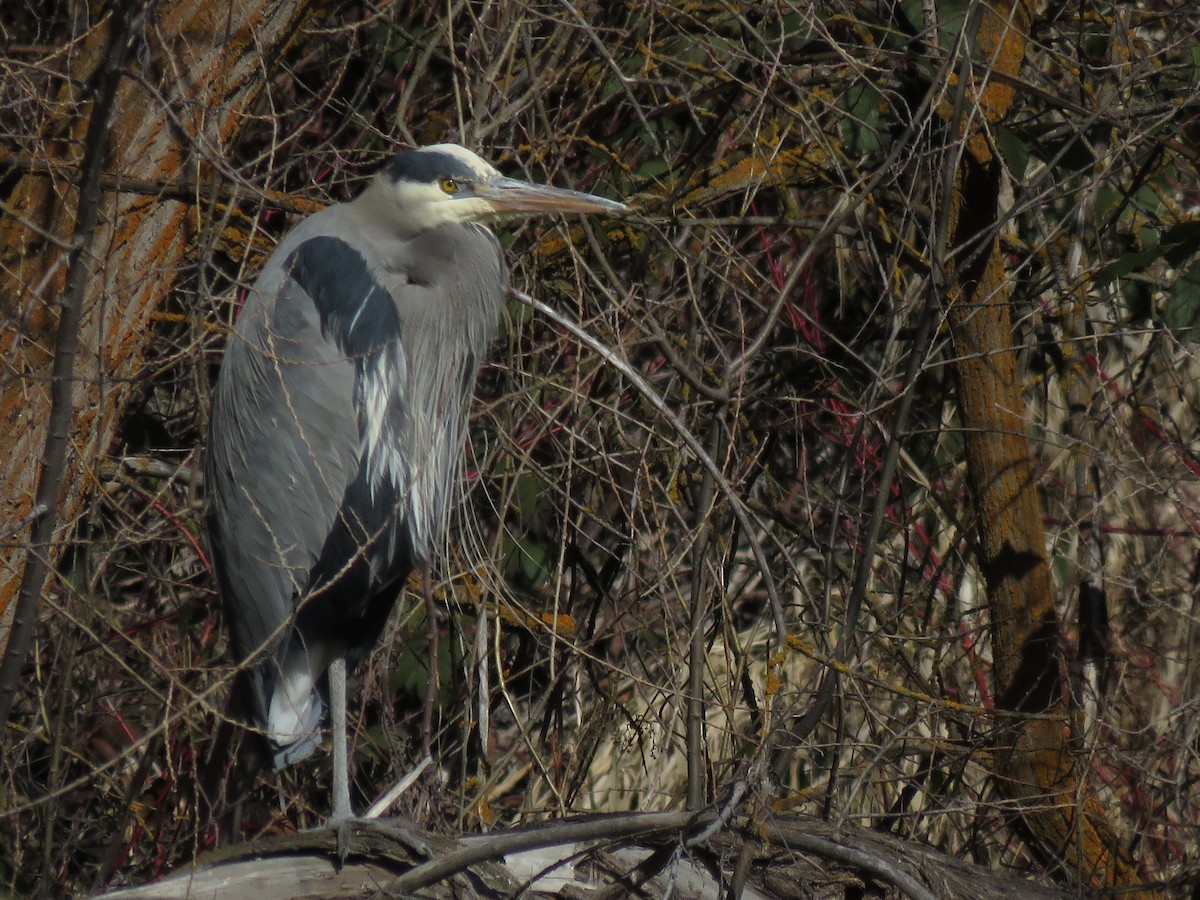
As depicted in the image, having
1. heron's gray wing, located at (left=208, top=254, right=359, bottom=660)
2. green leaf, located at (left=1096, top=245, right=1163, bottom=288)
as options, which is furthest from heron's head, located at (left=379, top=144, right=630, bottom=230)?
green leaf, located at (left=1096, top=245, right=1163, bottom=288)

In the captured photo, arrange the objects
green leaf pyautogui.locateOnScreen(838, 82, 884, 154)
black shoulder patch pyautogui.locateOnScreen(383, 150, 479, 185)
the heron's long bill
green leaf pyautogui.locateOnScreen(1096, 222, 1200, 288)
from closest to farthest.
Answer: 1. green leaf pyautogui.locateOnScreen(1096, 222, 1200, 288)
2. the heron's long bill
3. black shoulder patch pyautogui.locateOnScreen(383, 150, 479, 185)
4. green leaf pyautogui.locateOnScreen(838, 82, 884, 154)

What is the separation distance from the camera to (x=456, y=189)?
9.73 ft

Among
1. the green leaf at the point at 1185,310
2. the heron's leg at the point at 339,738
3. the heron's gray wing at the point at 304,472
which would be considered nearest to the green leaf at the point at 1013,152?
the green leaf at the point at 1185,310

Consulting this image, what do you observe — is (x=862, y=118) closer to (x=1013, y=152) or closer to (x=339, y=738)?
(x=1013, y=152)

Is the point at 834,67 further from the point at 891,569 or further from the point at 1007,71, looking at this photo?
the point at 891,569

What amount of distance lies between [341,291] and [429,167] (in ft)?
1.09

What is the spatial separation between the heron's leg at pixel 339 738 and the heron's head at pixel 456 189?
41.2 inches

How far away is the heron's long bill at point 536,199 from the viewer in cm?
281

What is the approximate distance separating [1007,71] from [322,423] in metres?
1.77

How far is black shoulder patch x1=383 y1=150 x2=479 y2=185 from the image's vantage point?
2916 millimetres

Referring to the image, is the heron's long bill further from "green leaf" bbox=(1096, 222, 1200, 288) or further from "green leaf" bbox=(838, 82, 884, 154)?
"green leaf" bbox=(1096, 222, 1200, 288)

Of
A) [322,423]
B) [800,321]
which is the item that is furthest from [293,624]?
[800,321]

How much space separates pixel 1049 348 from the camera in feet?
12.1

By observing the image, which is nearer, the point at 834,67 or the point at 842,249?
the point at 834,67
